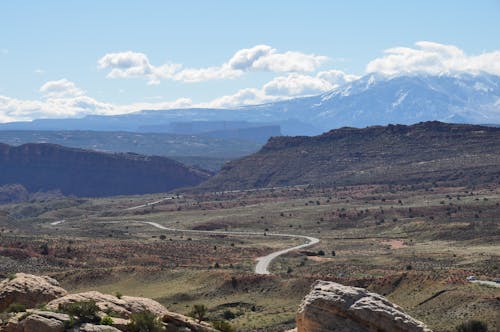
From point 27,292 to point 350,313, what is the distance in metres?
15.4

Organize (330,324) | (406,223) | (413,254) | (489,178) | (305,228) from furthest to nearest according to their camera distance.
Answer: (489,178)
(305,228)
(406,223)
(413,254)
(330,324)

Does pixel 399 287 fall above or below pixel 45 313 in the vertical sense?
below

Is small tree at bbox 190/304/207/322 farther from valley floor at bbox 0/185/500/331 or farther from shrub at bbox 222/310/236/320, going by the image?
shrub at bbox 222/310/236/320

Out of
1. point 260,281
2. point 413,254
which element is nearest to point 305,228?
point 413,254

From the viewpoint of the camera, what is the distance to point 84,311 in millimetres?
27266

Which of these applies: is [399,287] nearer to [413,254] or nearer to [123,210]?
[413,254]

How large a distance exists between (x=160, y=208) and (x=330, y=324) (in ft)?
519

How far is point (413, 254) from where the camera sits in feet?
287

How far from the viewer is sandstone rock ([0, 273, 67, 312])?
34.8 meters

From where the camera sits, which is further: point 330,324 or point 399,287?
point 399,287

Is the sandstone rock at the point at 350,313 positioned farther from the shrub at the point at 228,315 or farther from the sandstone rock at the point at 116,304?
the shrub at the point at 228,315

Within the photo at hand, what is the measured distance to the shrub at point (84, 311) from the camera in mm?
27156

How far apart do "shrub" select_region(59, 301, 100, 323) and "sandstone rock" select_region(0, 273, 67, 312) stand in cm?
717

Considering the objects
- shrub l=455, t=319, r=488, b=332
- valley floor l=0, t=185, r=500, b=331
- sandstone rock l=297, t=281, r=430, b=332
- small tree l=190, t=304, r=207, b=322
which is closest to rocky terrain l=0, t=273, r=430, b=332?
sandstone rock l=297, t=281, r=430, b=332
